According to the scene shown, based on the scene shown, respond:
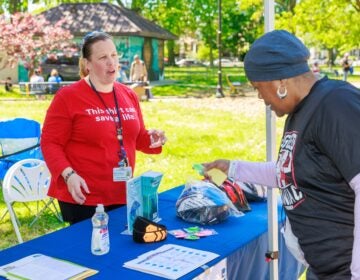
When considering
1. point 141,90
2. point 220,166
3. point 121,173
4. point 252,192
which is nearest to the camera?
point 220,166

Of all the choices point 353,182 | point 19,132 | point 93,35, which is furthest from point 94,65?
point 19,132

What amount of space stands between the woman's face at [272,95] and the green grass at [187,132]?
3.93 feet

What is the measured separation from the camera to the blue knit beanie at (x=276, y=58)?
5.16 feet

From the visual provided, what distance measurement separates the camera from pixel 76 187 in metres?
2.43

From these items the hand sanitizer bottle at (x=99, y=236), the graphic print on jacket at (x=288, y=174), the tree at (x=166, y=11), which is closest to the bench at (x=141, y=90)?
the hand sanitizer bottle at (x=99, y=236)

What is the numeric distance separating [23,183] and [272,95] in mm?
2706

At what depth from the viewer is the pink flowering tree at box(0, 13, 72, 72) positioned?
792 inches

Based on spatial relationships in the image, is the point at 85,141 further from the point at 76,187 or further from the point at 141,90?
the point at 141,90

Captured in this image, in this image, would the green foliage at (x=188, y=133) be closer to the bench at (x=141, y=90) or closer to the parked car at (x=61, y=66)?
the bench at (x=141, y=90)

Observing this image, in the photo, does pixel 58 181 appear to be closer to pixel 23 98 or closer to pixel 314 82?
pixel 314 82

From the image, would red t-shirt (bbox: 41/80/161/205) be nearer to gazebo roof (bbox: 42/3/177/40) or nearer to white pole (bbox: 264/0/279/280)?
white pole (bbox: 264/0/279/280)

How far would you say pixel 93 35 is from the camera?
2.73 m

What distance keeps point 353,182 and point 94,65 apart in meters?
1.64

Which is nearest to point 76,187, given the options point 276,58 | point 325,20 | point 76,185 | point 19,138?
point 76,185
